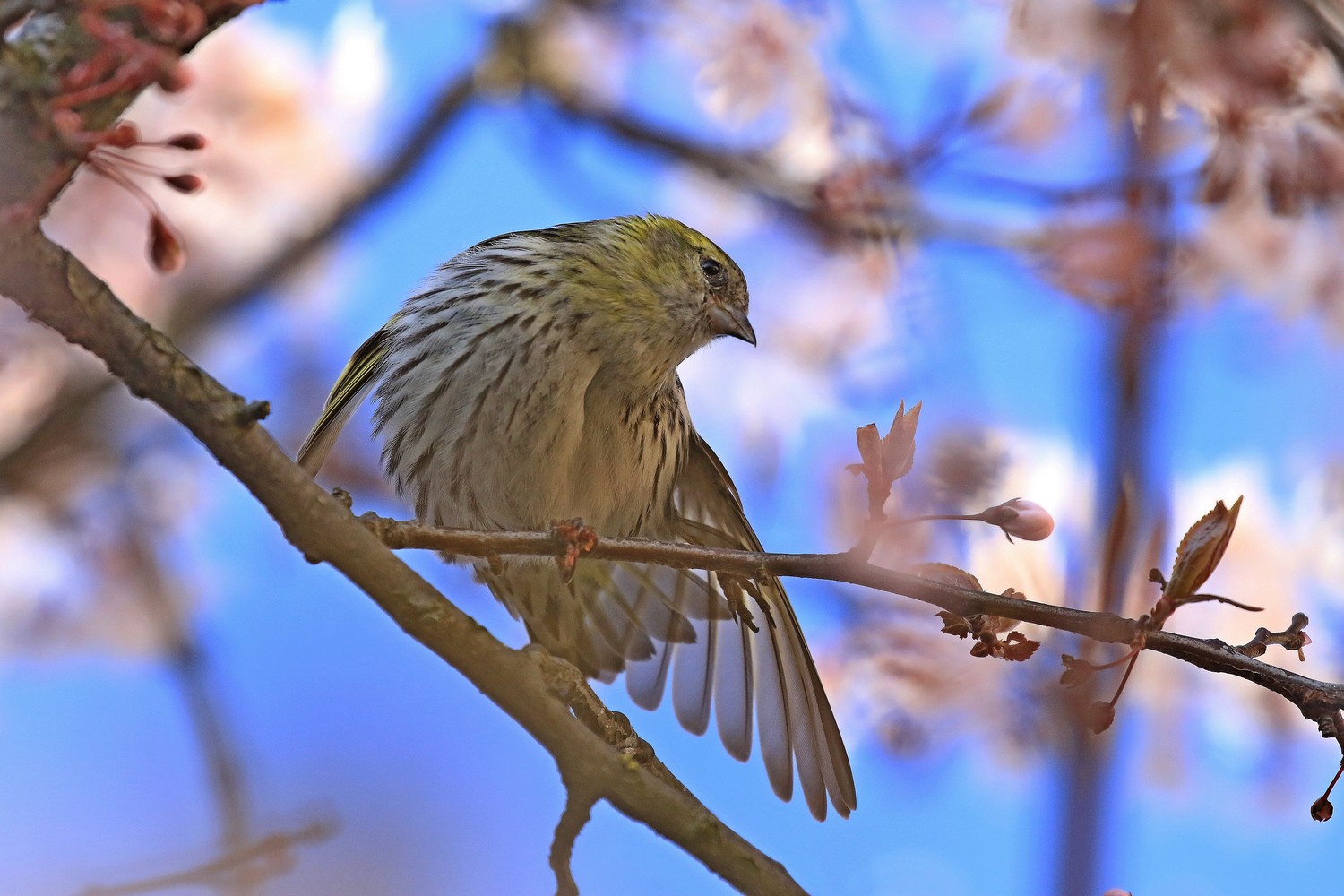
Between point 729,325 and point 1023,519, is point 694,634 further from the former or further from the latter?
point 1023,519

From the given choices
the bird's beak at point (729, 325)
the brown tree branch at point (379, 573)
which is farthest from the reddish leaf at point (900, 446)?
the bird's beak at point (729, 325)

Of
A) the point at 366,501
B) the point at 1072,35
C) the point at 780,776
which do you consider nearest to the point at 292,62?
the point at 366,501

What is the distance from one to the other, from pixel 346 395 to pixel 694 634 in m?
1.14

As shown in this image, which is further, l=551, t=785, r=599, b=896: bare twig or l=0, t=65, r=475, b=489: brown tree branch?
l=0, t=65, r=475, b=489: brown tree branch

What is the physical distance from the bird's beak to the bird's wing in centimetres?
29

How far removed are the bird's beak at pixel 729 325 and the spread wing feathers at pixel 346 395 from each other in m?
0.83

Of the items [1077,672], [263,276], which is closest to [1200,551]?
[1077,672]

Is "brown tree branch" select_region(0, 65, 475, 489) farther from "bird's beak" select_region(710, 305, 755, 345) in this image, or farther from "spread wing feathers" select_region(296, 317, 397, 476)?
"bird's beak" select_region(710, 305, 755, 345)

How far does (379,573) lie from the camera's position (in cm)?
163

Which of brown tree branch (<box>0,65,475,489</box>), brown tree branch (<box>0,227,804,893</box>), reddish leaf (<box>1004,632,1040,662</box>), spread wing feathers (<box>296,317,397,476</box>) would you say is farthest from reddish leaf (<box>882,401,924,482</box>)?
brown tree branch (<box>0,65,475,489</box>)

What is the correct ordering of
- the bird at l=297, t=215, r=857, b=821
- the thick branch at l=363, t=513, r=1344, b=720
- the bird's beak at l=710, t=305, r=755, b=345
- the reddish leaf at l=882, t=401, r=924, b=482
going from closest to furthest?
the thick branch at l=363, t=513, r=1344, b=720 < the reddish leaf at l=882, t=401, r=924, b=482 < the bird at l=297, t=215, r=857, b=821 < the bird's beak at l=710, t=305, r=755, b=345

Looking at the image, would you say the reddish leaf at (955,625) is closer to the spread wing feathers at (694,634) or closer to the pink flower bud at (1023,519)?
the pink flower bud at (1023,519)

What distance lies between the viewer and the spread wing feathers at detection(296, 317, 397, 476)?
3.08 metres

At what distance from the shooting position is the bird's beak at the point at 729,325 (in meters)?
3.48
